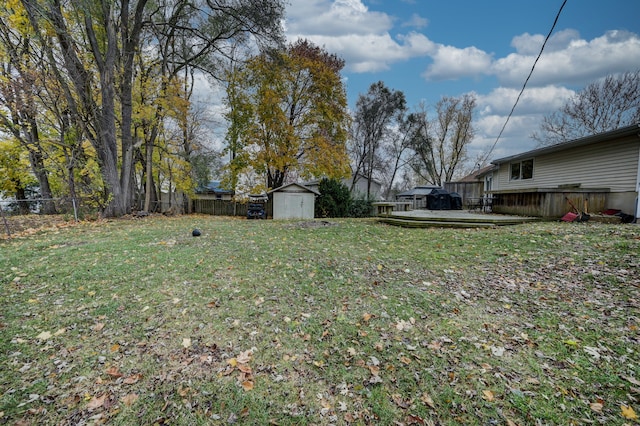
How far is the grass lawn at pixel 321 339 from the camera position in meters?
2.23

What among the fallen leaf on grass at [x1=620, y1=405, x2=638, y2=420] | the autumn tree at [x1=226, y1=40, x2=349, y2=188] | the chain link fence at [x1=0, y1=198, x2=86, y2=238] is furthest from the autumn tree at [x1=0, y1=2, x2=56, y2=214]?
the fallen leaf on grass at [x1=620, y1=405, x2=638, y2=420]

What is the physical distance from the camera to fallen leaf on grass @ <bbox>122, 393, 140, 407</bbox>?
2246 mm

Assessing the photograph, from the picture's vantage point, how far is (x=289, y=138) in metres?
17.3

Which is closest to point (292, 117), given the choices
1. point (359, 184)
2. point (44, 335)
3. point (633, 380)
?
point (359, 184)

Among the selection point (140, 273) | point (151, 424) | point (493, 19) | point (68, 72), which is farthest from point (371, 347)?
point (68, 72)

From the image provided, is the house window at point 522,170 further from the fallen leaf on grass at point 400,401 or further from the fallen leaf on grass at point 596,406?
the fallen leaf on grass at point 400,401

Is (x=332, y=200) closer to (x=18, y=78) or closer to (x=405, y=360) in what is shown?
(x=18, y=78)

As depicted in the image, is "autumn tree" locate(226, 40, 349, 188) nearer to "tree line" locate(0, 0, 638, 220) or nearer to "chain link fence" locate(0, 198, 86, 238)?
"tree line" locate(0, 0, 638, 220)

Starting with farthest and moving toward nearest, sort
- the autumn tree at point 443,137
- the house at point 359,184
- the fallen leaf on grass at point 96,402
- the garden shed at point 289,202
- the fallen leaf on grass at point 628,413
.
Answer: the autumn tree at point 443,137, the house at point 359,184, the garden shed at point 289,202, the fallen leaf on grass at point 96,402, the fallen leaf on grass at point 628,413

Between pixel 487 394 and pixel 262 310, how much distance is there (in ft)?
8.28

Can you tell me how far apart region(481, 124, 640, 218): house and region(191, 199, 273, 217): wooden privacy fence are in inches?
663

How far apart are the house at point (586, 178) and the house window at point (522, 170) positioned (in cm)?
79

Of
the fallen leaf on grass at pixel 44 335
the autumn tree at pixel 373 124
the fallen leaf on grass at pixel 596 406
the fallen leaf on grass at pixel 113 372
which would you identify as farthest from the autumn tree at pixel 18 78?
the autumn tree at pixel 373 124

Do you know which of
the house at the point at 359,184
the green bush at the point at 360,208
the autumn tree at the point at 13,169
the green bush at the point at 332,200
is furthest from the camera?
the house at the point at 359,184
